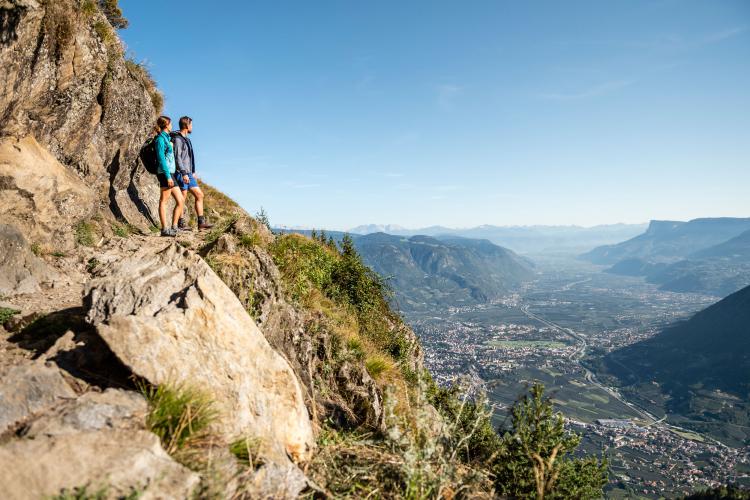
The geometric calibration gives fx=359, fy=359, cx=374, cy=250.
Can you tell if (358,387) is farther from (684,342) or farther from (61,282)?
(684,342)

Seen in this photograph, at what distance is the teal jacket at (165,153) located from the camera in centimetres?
1044

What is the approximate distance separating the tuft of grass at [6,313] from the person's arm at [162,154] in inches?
215

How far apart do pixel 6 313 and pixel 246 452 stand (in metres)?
5.65

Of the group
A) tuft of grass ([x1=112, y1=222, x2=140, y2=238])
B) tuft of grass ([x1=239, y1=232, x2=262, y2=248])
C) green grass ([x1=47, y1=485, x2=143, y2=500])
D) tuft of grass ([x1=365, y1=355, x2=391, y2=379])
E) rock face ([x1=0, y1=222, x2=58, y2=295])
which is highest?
tuft of grass ([x1=112, y1=222, x2=140, y2=238])

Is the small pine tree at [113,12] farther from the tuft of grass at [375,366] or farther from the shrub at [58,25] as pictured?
the tuft of grass at [375,366]

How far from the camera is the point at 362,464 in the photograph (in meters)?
4.63

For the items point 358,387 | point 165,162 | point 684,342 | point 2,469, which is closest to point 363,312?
point 358,387

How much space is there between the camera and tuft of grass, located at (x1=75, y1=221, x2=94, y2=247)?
1029 cm

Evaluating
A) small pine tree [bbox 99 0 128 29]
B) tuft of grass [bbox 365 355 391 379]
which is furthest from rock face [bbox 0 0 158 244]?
tuft of grass [bbox 365 355 391 379]

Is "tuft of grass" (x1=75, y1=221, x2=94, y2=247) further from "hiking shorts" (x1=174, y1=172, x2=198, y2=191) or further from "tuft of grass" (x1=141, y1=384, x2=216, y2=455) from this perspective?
"tuft of grass" (x1=141, y1=384, x2=216, y2=455)

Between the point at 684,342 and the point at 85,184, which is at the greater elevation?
the point at 85,184

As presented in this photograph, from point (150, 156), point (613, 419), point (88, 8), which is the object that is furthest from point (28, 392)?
point (613, 419)

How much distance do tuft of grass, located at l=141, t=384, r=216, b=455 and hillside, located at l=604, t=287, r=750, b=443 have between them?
15865 cm

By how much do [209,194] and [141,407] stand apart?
23352mm
